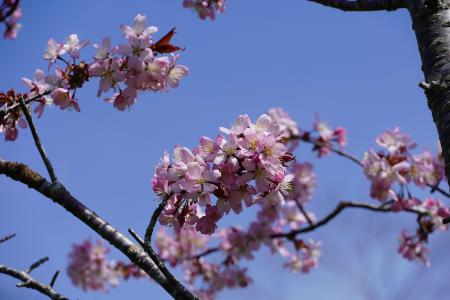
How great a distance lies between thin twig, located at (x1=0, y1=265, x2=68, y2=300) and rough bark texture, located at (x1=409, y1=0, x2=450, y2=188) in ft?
5.22

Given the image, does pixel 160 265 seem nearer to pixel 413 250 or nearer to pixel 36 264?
pixel 36 264

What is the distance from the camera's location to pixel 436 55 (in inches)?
71.1

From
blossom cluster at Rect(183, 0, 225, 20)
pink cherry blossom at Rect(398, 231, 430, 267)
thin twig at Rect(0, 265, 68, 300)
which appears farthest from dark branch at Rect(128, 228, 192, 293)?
pink cherry blossom at Rect(398, 231, 430, 267)

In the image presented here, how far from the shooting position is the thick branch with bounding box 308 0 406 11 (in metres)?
2.25

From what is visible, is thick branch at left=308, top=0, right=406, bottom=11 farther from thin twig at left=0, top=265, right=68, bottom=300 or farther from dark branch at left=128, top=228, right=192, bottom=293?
thin twig at left=0, top=265, right=68, bottom=300

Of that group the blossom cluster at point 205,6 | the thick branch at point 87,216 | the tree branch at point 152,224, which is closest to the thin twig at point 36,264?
the thick branch at point 87,216

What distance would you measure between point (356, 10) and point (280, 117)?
5.05 meters

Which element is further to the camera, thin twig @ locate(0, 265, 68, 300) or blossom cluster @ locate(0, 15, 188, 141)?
blossom cluster @ locate(0, 15, 188, 141)

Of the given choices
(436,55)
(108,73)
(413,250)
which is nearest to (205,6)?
(108,73)

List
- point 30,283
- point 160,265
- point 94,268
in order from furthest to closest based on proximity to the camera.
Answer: point 94,268
point 30,283
point 160,265

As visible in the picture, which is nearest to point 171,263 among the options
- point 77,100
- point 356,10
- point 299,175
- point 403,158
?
point 299,175

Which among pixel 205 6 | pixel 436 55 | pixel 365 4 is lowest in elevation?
pixel 436 55

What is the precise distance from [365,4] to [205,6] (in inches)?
75.4

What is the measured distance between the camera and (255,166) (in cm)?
169
